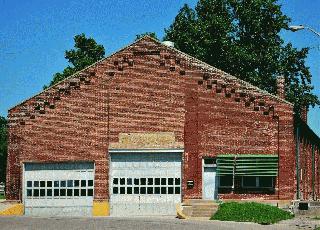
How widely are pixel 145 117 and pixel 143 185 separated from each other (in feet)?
11.9

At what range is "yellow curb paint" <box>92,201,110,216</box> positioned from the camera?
95.2 feet

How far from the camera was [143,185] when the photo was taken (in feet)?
96.0

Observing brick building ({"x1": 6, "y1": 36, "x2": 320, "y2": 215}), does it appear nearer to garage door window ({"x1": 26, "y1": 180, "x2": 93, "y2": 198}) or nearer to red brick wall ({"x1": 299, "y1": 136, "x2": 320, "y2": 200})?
garage door window ({"x1": 26, "y1": 180, "x2": 93, "y2": 198})

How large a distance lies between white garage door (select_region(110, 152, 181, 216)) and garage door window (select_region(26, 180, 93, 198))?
1546mm

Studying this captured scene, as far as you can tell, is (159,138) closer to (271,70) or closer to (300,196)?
(300,196)

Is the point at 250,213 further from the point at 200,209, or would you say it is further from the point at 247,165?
the point at 247,165

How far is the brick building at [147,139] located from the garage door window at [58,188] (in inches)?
2.1

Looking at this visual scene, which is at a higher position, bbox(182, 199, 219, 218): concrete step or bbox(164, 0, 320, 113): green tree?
bbox(164, 0, 320, 113): green tree

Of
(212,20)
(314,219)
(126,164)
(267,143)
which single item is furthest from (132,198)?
(212,20)

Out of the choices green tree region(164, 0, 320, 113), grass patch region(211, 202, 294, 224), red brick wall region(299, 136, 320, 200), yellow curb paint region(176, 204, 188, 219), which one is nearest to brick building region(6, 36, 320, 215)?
yellow curb paint region(176, 204, 188, 219)

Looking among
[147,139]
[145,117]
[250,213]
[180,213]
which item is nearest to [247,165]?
[180,213]

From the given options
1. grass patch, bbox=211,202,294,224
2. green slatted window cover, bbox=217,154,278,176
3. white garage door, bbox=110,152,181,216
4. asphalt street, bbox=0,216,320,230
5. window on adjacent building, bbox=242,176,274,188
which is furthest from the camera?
white garage door, bbox=110,152,181,216

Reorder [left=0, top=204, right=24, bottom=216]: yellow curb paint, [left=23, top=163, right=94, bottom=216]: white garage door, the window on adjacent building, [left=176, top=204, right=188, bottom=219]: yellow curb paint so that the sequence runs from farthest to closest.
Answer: [left=23, top=163, right=94, bottom=216]: white garage door < [left=0, top=204, right=24, bottom=216]: yellow curb paint < the window on adjacent building < [left=176, top=204, right=188, bottom=219]: yellow curb paint

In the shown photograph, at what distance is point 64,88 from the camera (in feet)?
98.4
